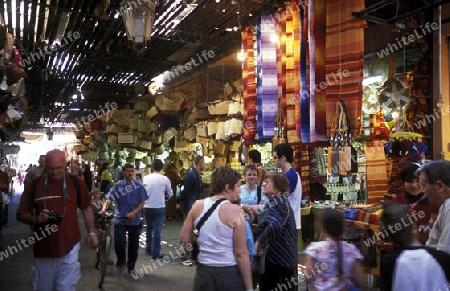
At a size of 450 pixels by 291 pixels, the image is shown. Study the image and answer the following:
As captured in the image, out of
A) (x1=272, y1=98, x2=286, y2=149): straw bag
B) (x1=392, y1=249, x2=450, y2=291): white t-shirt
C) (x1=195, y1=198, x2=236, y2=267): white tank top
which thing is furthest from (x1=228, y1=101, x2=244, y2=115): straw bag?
(x1=392, y1=249, x2=450, y2=291): white t-shirt

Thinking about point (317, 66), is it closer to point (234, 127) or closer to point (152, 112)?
point (234, 127)

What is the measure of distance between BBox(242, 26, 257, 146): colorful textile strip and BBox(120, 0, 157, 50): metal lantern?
3038 millimetres

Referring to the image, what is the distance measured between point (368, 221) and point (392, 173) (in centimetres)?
178

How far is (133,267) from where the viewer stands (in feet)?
21.3

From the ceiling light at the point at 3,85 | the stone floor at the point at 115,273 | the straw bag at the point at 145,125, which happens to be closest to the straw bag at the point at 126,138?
the straw bag at the point at 145,125

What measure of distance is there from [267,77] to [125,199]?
339 centimetres

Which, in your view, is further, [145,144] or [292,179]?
[145,144]

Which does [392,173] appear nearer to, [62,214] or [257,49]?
[257,49]

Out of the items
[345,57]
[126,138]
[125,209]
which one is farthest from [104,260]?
[126,138]

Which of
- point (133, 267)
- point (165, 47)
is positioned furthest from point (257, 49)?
point (133, 267)

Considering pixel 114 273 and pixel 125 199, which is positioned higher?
pixel 125 199

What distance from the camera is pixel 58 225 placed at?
3621 mm

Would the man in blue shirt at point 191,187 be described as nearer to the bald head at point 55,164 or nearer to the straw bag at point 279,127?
the straw bag at point 279,127

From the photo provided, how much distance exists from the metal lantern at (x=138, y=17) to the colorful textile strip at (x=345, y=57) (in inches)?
104
